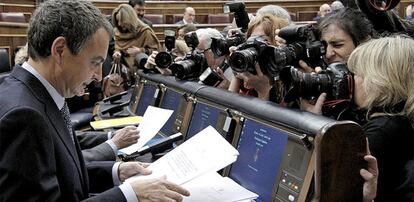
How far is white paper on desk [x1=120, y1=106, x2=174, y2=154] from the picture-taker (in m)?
1.70

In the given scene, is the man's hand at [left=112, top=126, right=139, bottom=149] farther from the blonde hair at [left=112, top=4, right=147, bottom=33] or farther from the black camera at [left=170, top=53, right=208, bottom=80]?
the blonde hair at [left=112, top=4, right=147, bottom=33]

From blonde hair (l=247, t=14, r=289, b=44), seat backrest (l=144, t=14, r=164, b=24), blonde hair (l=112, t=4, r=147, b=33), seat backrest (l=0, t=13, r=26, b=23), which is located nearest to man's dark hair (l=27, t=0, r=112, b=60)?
blonde hair (l=247, t=14, r=289, b=44)

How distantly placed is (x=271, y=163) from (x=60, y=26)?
0.59 m

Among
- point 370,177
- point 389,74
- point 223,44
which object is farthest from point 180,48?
point 370,177

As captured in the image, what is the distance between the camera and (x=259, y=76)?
1.53 meters

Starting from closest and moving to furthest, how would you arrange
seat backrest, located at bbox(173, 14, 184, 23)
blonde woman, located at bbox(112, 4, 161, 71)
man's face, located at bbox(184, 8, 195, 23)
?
1. blonde woman, located at bbox(112, 4, 161, 71)
2. man's face, located at bbox(184, 8, 195, 23)
3. seat backrest, located at bbox(173, 14, 184, 23)

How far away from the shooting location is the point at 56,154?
3.34ft

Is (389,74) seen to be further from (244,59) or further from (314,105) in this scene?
(244,59)

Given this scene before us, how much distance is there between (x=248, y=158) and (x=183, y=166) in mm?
188

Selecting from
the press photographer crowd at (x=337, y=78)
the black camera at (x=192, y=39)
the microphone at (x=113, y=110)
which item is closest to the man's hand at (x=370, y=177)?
the press photographer crowd at (x=337, y=78)

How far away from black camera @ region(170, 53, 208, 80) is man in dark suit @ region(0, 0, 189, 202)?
87 cm

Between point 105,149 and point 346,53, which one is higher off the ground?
point 346,53

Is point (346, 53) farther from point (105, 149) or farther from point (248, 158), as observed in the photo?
point (105, 149)

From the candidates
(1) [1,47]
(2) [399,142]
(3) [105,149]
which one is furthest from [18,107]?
(1) [1,47]
